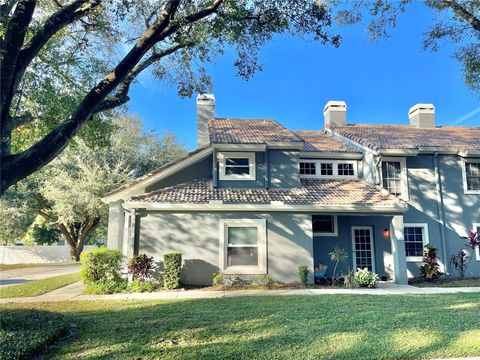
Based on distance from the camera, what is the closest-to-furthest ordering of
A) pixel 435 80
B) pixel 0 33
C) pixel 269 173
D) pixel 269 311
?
pixel 0 33
pixel 269 311
pixel 269 173
pixel 435 80

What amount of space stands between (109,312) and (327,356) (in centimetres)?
531

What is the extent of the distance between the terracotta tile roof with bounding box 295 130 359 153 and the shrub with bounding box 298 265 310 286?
18.1 ft

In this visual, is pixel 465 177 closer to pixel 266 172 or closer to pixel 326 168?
pixel 326 168

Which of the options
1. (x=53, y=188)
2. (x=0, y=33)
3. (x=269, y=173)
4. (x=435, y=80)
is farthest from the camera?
(x=53, y=188)

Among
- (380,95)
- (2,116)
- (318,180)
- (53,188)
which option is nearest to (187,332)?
(2,116)

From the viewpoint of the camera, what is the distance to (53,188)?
2369 centimetres

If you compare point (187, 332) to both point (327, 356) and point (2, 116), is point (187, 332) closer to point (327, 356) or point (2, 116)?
point (327, 356)

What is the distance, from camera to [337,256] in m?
13.4

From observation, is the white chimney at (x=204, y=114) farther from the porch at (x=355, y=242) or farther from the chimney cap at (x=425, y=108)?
the chimney cap at (x=425, y=108)

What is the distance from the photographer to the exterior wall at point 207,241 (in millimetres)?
12539

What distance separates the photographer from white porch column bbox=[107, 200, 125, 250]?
559 inches

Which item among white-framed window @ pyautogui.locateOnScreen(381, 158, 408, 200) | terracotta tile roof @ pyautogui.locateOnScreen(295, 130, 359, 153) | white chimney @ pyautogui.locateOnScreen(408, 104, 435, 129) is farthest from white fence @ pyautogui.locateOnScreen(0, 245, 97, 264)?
white chimney @ pyautogui.locateOnScreen(408, 104, 435, 129)

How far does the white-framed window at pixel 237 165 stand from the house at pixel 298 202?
41 millimetres

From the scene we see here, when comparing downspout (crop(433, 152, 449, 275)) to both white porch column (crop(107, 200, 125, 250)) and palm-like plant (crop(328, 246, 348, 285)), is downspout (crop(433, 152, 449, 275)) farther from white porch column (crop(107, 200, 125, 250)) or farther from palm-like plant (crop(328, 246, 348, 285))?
white porch column (crop(107, 200, 125, 250))
